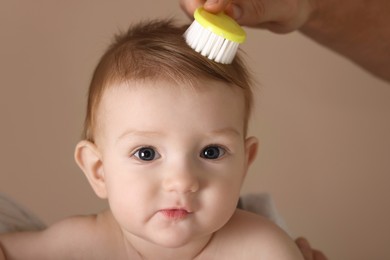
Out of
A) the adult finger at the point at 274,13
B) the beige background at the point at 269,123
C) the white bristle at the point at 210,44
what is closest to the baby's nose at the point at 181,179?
the white bristle at the point at 210,44

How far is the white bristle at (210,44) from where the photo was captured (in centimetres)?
75

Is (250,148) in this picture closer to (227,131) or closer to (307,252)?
(227,131)

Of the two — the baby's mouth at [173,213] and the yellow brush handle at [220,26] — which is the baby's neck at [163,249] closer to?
the baby's mouth at [173,213]

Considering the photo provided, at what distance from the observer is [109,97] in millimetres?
816

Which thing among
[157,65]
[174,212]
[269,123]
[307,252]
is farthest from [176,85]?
[269,123]

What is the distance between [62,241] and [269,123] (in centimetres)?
98

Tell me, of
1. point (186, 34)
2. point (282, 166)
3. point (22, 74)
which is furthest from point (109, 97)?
point (282, 166)

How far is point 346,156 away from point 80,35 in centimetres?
74

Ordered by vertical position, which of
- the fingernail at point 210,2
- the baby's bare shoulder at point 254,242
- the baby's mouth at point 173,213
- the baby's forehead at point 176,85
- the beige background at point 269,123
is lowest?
the beige background at point 269,123

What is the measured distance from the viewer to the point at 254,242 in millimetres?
907

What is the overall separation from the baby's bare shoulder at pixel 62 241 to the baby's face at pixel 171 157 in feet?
0.33

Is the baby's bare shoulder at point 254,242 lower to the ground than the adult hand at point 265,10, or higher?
lower

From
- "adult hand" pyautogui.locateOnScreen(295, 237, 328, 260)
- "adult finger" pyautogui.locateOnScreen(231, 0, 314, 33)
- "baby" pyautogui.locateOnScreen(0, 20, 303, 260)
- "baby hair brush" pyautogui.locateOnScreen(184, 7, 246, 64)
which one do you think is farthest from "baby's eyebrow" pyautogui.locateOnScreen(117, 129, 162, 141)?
"adult hand" pyautogui.locateOnScreen(295, 237, 328, 260)

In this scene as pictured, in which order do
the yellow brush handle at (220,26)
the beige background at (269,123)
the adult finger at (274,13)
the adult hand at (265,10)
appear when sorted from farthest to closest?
the beige background at (269,123) < the adult finger at (274,13) < the adult hand at (265,10) < the yellow brush handle at (220,26)
